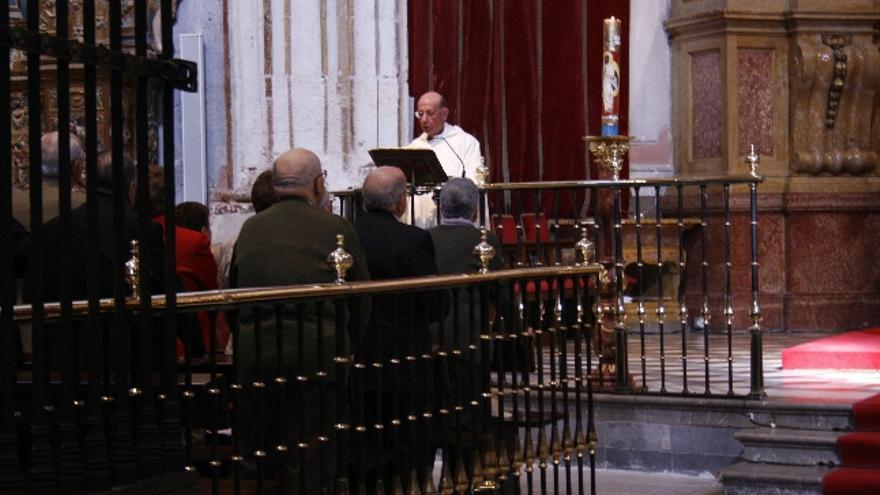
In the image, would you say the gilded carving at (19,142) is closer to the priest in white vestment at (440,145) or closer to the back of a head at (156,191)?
the priest in white vestment at (440,145)

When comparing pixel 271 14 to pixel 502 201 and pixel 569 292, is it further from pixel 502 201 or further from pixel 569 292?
pixel 569 292

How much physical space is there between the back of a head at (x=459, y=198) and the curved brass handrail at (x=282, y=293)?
0.70 m

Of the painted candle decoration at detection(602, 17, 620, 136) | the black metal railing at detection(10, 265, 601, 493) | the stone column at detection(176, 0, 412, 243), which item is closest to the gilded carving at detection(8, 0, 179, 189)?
the stone column at detection(176, 0, 412, 243)

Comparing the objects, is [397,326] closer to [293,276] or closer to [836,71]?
[293,276]

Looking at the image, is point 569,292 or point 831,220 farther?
point 831,220

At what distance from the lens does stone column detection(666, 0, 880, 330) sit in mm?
11516

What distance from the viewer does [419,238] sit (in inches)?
237

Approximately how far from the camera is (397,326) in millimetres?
5293

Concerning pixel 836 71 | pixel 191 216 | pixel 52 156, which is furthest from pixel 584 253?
pixel 836 71

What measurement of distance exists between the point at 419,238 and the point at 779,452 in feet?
7.02

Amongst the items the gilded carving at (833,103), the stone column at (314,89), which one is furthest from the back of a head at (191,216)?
the gilded carving at (833,103)

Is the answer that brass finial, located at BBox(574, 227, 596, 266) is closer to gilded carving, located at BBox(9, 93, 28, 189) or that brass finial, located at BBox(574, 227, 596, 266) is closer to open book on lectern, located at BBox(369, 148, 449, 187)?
open book on lectern, located at BBox(369, 148, 449, 187)

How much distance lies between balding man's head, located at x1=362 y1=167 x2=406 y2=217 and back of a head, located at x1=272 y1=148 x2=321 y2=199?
55 cm

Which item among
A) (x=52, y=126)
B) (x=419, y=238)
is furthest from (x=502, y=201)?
(x=419, y=238)
